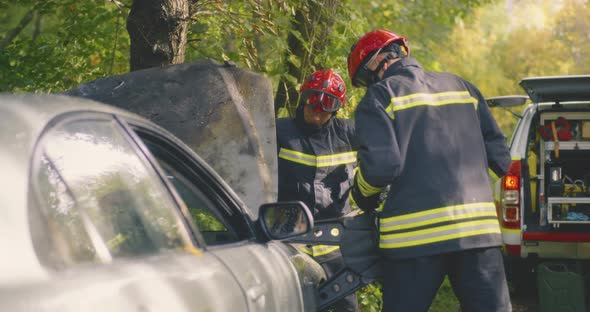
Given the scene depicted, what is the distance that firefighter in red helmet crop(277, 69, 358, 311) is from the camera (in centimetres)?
561

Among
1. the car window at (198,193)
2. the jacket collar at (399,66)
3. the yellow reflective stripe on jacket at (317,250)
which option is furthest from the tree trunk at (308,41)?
the car window at (198,193)

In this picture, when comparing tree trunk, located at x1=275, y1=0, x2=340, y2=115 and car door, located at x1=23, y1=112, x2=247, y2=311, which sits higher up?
tree trunk, located at x1=275, y1=0, x2=340, y2=115

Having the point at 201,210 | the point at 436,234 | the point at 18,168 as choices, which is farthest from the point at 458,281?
the point at 18,168

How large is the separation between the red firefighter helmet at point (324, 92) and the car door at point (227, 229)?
2.05 m

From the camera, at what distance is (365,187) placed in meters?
4.28

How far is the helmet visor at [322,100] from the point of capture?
227 inches

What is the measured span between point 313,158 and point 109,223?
11.0 feet

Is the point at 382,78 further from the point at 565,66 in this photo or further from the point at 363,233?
the point at 565,66

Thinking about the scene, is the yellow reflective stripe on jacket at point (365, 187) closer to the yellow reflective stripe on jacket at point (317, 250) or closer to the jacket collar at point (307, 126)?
the yellow reflective stripe on jacket at point (317, 250)

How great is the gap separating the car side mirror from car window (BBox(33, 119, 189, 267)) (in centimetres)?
65

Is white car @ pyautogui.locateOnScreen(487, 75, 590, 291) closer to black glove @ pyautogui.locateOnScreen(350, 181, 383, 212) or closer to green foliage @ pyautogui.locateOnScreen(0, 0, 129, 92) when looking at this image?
green foliage @ pyautogui.locateOnScreen(0, 0, 129, 92)

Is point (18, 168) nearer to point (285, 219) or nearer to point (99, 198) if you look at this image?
point (99, 198)

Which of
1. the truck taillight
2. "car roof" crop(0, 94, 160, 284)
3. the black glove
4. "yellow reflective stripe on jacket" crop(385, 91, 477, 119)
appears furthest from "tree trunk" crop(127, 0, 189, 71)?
the truck taillight

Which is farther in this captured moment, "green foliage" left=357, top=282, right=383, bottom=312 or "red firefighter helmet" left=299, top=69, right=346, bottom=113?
"green foliage" left=357, top=282, right=383, bottom=312
